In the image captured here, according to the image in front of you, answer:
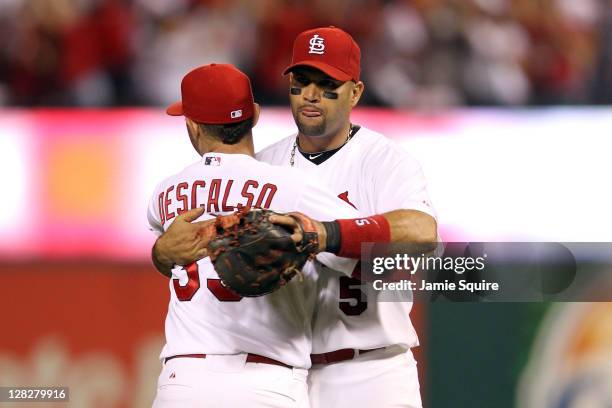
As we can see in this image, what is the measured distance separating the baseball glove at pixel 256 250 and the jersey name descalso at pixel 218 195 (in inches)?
4.7

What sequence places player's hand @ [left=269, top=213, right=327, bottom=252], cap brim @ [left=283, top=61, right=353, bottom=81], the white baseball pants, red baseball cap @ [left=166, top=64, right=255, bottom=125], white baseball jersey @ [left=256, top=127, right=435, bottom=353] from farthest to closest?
1. cap brim @ [left=283, top=61, right=353, bottom=81]
2. white baseball jersey @ [left=256, top=127, right=435, bottom=353]
3. red baseball cap @ [left=166, top=64, right=255, bottom=125]
4. the white baseball pants
5. player's hand @ [left=269, top=213, right=327, bottom=252]

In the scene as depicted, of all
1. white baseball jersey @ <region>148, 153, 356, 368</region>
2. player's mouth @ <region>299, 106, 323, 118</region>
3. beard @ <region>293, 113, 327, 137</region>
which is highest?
player's mouth @ <region>299, 106, 323, 118</region>

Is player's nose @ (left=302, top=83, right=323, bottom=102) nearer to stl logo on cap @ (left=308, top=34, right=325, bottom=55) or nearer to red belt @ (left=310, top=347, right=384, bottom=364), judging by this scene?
stl logo on cap @ (left=308, top=34, right=325, bottom=55)

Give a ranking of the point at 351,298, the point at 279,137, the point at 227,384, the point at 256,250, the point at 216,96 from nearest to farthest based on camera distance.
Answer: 1. the point at 256,250
2. the point at 227,384
3. the point at 216,96
4. the point at 351,298
5. the point at 279,137

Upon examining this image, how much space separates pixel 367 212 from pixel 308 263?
34cm

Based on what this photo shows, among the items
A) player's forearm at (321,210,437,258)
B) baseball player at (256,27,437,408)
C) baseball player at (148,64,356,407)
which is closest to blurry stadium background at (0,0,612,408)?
baseball player at (256,27,437,408)

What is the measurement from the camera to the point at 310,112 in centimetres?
342

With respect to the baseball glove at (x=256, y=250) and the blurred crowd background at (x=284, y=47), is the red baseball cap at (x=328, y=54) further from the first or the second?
the blurred crowd background at (x=284, y=47)

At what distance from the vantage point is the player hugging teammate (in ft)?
9.87

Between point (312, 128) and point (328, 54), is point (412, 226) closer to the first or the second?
point (312, 128)

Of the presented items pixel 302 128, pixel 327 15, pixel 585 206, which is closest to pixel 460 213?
pixel 585 206

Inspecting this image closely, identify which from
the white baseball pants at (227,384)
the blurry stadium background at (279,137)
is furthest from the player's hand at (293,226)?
the blurry stadium background at (279,137)

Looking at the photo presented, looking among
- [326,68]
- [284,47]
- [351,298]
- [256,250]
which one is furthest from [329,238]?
[284,47]

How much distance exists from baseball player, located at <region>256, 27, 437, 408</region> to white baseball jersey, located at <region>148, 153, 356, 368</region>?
0.77 feet
